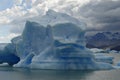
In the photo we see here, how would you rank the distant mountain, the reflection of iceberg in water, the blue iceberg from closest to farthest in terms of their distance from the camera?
the reflection of iceberg in water, the distant mountain, the blue iceberg

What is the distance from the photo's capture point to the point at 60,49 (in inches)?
1209

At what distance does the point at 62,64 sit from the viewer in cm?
3105

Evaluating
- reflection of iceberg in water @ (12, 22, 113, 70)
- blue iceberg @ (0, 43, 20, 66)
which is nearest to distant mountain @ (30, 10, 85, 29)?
reflection of iceberg in water @ (12, 22, 113, 70)

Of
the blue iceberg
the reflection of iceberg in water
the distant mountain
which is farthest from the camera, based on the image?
the blue iceberg

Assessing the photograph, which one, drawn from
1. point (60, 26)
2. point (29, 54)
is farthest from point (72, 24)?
point (29, 54)

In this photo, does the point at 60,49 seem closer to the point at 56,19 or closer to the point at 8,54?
the point at 56,19

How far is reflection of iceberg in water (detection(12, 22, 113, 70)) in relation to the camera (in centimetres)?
3069

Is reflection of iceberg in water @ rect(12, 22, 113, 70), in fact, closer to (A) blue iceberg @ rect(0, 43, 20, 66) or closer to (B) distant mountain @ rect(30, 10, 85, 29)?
(B) distant mountain @ rect(30, 10, 85, 29)

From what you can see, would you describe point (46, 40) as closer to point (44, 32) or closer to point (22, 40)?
point (44, 32)

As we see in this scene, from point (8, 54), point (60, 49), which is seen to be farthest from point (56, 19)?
point (8, 54)

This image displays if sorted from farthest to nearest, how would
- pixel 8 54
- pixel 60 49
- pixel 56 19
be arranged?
pixel 8 54 < pixel 56 19 < pixel 60 49

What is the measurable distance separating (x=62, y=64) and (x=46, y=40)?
3580 mm

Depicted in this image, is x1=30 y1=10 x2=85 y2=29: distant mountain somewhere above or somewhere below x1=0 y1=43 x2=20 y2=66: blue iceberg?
above

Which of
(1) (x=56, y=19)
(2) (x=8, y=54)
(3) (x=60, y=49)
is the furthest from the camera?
(2) (x=8, y=54)
